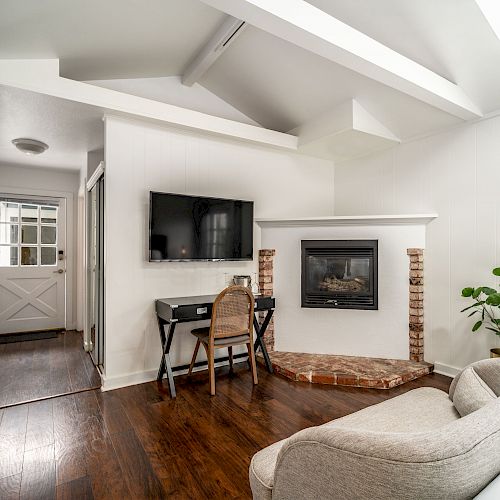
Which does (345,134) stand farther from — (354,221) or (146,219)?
(146,219)

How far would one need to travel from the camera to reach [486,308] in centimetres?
319

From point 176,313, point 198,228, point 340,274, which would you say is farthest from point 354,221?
point 176,313

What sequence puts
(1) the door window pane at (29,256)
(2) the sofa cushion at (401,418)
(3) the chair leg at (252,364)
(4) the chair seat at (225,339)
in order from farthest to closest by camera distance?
1. (1) the door window pane at (29,256)
2. (3) the chair leg at (252,364)
3. (4) the chair seat at (225,339)
4. (2) the sofa cushion at (401,418)

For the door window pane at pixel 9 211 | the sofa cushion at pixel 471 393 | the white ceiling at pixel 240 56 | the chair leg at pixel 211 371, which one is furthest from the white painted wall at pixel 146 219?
the door window pane at pixel 9 211

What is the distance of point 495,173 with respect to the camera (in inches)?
122

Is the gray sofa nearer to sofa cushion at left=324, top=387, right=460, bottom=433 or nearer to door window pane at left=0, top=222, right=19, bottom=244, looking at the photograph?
sofa cushion at left=324, top=387, right=460, bottom=433

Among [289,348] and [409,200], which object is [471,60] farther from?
[289,348]

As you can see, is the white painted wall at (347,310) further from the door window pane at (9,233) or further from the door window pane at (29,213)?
the door window pane at (9,233)

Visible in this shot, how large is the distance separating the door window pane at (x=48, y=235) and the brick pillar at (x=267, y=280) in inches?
133

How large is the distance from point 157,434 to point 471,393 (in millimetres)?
1884

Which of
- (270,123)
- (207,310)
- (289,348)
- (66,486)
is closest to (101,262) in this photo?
(207,310)

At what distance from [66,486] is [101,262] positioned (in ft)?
6.39

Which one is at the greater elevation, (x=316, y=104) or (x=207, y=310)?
(x=316, y=104)

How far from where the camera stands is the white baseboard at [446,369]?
3.35 meters
